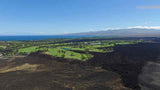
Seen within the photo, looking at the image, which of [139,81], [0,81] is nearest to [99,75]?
[139,81]

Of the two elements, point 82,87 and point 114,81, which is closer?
point 82,87

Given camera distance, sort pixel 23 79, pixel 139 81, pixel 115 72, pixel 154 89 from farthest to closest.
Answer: pixel 115 72
pixel 23 79
pixel 139 81
pixel 154 89

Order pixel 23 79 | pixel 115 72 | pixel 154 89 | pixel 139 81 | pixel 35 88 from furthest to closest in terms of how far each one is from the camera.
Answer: pixel 115 72 < pixel 23 79 < pixel 139 81 < pixel 35 88 < pixel 154 89

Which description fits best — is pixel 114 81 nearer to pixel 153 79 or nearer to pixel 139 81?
pixel 139 81

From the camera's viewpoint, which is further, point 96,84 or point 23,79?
point 23,79

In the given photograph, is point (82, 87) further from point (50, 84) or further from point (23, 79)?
point (23, 79)

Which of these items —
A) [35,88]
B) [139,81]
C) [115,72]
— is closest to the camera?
[35,88]

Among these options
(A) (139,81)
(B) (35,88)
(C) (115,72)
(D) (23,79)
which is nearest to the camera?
(B) (35,88)

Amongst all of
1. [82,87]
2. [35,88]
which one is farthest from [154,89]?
[35,88]

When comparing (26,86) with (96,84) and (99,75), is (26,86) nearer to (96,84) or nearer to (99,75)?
(96,84)
